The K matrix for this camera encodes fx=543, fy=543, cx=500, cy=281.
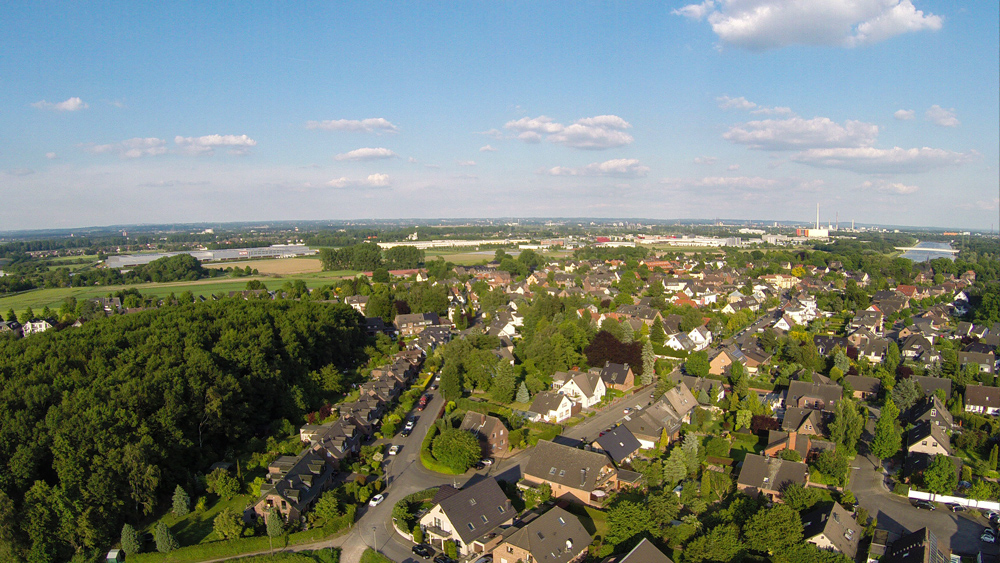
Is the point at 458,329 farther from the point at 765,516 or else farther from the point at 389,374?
the point at 765,516

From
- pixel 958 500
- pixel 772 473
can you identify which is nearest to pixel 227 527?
pixel 772 473

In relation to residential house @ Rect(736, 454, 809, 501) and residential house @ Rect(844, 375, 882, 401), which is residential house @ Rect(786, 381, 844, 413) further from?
residential house @ Rect(736, 454, 809, 501)

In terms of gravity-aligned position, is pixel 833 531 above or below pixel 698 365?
below

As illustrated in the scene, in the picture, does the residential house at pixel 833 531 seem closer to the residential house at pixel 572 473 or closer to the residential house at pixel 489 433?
the residential house at pixel 572 473

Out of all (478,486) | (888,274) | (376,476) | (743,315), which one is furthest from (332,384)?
(888,274)

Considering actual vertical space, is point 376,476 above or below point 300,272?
below

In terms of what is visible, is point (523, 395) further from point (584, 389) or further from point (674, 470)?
point (674, 470)
